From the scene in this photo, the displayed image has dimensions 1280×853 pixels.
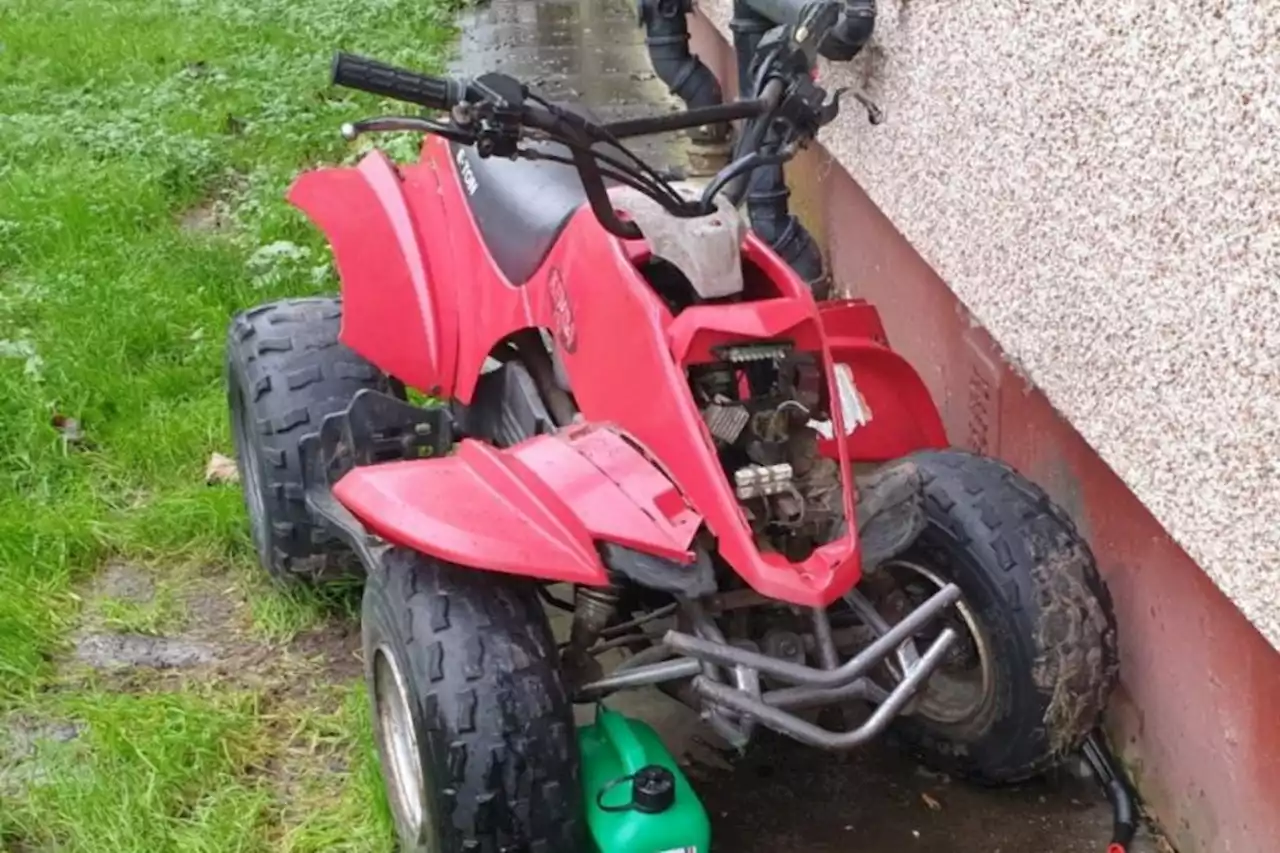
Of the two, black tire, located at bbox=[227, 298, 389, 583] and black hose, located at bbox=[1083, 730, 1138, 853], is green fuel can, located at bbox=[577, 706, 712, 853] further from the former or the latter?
black tire, located at bbox=[227, 298, 389, 583]

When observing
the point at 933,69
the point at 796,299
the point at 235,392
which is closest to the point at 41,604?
the point at 235,392

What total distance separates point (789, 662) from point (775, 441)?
339 millimetres

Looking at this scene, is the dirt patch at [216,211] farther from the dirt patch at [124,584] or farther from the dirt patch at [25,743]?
the dirt patch at [25,743]

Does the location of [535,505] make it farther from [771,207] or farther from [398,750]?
[771,207]

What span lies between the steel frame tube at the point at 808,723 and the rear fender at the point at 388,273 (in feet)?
3.92

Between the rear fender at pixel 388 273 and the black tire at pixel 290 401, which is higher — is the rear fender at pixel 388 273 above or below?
above

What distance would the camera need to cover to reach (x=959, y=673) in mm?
2920

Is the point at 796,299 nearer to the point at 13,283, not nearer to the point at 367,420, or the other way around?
the point at 367,420

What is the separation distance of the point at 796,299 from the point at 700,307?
0.15 metres

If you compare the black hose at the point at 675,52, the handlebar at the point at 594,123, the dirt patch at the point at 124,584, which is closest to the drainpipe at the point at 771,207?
the black hose at the point at 675,52

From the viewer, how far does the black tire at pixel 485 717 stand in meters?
2.36

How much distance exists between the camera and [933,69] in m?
3.59

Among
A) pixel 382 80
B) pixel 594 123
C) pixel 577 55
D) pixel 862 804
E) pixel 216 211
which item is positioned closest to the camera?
pixel 382 80

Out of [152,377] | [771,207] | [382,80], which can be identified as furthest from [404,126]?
[152,377]
